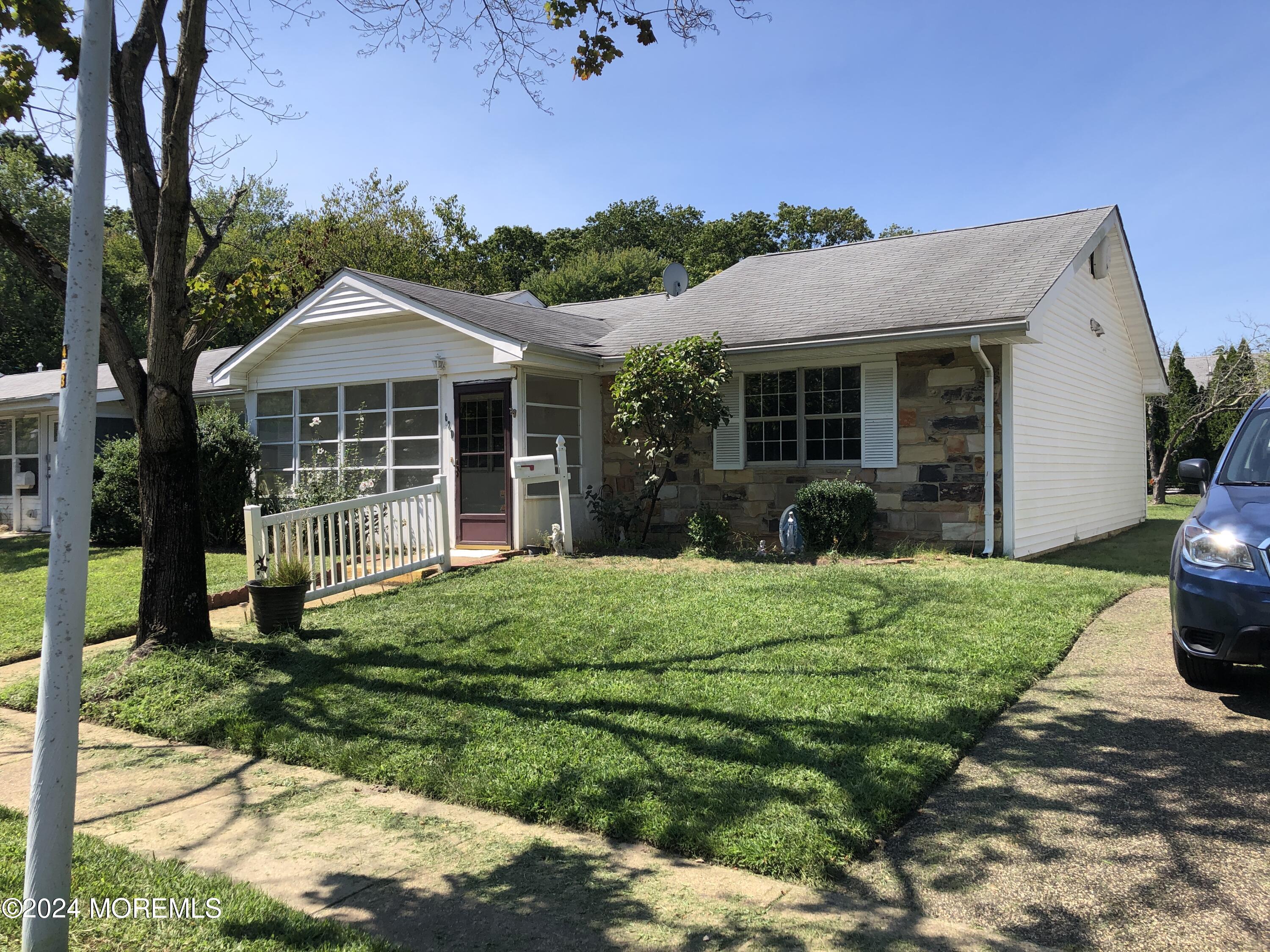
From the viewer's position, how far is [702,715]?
15.3ft

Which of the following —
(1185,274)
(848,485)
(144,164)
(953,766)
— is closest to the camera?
(953,766)

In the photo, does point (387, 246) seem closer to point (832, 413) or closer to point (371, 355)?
point (371, 355)

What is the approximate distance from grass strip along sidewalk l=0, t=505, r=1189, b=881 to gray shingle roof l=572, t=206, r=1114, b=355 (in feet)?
10.7

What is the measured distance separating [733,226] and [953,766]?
40.7 m

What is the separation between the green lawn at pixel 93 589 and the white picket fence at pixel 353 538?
42.8 inches

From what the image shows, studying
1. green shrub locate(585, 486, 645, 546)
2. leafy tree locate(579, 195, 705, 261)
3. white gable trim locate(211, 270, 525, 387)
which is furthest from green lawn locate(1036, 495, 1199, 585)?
leafy tree locate(579, 195, 705, 261)

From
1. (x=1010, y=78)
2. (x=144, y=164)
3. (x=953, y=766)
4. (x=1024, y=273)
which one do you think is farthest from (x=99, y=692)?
(x=1010, y=78)

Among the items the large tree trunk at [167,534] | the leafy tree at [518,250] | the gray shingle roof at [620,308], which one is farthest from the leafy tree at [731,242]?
the large tree trunk at [167,534]

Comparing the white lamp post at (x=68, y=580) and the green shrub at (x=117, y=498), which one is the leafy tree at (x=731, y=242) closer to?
the green shrub at (x=117, y=498)

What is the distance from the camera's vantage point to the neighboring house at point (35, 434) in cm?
1659

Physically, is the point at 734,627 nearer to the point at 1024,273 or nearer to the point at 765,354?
the point at 765,354

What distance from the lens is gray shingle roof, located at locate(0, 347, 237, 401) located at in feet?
53.8

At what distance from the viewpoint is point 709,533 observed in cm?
1047

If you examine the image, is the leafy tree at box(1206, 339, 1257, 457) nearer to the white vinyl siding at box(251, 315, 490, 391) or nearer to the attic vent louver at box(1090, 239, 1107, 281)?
the attic vent louver at box(1090, 239, 1107, 281)
